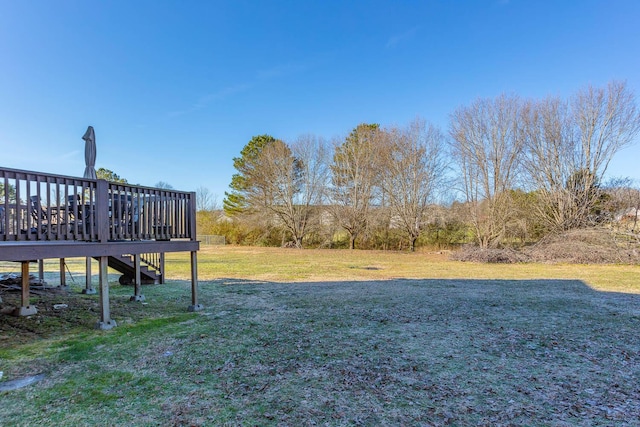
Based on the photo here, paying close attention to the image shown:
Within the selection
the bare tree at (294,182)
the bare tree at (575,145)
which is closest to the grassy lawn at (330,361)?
the bare tree at (575,145)

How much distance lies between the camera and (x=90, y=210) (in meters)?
4.40

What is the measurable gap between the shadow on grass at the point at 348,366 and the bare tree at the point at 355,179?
15.4 m

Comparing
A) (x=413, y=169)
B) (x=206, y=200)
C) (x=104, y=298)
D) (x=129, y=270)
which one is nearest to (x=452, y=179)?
(x=413, y=169)

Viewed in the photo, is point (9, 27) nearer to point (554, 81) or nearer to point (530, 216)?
point (554, 81)

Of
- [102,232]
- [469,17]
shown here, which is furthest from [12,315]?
[469,17]

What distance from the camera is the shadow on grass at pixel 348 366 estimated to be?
7.88 ft

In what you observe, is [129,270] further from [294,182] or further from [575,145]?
[575,145]


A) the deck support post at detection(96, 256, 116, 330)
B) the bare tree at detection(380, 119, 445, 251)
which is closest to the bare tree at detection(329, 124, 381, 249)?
the bare tree at detection(380, 119, 445, 251)

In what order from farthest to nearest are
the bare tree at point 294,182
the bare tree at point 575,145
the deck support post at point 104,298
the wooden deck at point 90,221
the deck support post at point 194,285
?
the bare tree at point 294,182
the bare tree at point 575,145
the deck support post at point 194,285
the deck support post at point 104,298
the wooden deck at point 90,221

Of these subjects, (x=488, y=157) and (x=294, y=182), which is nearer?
(x=488, y=157)

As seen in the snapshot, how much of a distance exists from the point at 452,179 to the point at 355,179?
20.2 feet

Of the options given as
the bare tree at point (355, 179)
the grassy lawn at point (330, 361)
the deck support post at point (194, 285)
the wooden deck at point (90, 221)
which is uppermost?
the bare tree at point (355, 179)

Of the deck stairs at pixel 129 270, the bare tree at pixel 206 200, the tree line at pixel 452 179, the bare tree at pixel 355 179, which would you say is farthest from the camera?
the bare tree at pixel 206 200

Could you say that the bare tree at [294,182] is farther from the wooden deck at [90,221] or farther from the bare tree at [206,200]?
the wooden deck at [90,221]
